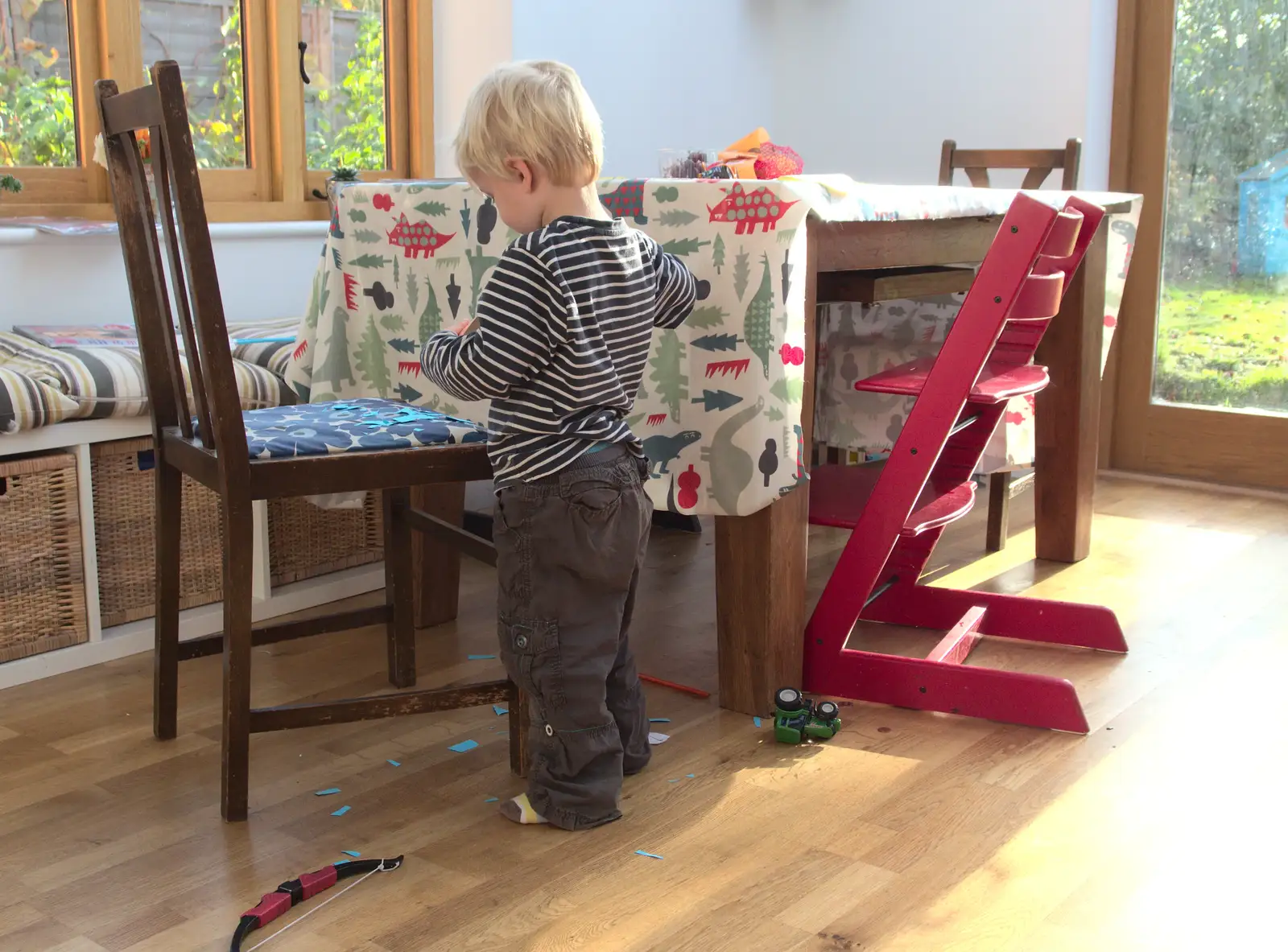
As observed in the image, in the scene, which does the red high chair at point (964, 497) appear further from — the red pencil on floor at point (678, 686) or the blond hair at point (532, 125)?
the blond hair at point (532, 125)

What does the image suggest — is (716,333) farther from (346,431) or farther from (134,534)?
(134,534)

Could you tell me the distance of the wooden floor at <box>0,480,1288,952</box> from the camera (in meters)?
1.32

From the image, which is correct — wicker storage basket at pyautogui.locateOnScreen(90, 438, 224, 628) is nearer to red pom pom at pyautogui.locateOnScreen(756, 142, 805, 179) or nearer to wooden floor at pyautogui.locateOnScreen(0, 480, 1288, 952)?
wooden floor at pyautogui.locateOnScreen(0, 480, 1288, 952)

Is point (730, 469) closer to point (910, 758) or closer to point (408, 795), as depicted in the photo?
point (910, 758)

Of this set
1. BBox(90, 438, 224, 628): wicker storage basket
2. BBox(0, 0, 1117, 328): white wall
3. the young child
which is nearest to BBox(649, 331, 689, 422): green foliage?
the young child

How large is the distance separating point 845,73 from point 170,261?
2.88 metres

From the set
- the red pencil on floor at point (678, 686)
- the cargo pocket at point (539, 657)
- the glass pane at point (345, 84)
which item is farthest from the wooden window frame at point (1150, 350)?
the cargo pocket at point (539, 657)

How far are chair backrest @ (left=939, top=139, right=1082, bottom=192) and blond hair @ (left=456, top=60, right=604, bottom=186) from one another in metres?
1.85

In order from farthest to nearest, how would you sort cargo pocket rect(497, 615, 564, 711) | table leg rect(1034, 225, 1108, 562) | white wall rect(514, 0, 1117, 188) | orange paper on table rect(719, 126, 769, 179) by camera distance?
white wall rect(514, 0, 1117, 188), table leg rect(1034, 225, 1108, 562), orange paper on table rect(719, 126, 769, 179), cargo pocket rect(497, 615, 564, 711)

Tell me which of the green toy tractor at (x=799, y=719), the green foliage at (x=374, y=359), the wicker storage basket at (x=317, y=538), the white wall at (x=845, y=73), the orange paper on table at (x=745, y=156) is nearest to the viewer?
the green toy tractor at (x=799, y=719)

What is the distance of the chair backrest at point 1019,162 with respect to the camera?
119 inches

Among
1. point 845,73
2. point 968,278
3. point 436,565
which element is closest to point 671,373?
point 436,565

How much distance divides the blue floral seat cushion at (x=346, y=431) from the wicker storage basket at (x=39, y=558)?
48 cm

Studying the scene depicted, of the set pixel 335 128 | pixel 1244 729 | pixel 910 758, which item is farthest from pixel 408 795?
pixel 335 128
